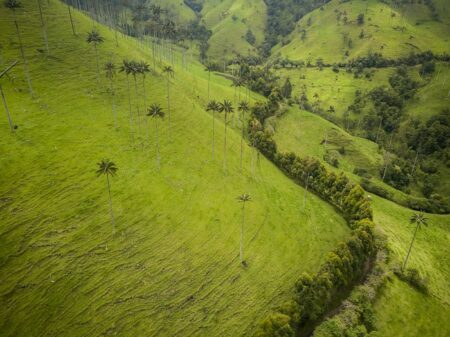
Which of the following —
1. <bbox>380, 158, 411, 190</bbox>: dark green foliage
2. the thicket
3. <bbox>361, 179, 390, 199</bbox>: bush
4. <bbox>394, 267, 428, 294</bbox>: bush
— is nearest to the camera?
the thicket

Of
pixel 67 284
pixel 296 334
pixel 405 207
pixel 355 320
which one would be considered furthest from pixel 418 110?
pixel 67 284

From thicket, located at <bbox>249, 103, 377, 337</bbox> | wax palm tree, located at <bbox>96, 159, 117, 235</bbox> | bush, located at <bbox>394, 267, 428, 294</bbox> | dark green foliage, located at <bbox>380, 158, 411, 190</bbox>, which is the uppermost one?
wax palm tree, located at <bbox>96, 159, 117, 235</bbox>

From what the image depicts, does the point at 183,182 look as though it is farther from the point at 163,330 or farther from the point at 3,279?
the point at 3,279

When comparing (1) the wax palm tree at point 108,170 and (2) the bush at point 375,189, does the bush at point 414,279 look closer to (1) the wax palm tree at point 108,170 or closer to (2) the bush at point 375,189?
(2) the bush at point 375,189

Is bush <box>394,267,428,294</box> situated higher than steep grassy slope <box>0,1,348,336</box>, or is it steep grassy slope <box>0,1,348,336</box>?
steep grassy slope <box>0,1,348,336</box>

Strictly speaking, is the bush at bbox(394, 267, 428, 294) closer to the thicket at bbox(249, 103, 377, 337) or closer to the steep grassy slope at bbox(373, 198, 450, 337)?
the steep grassy slope at bbox(373, 198, 450, 337)

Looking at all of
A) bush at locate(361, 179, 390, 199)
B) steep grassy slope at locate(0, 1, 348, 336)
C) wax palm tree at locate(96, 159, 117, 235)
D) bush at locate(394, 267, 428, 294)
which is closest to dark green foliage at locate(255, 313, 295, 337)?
steep grassy slope at locate(0, 1, 348, 336)

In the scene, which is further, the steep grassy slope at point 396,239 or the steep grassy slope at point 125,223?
the steep grassy slope at point 396,239

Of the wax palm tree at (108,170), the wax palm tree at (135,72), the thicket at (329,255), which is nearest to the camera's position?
the wax palm tree at (108,170)

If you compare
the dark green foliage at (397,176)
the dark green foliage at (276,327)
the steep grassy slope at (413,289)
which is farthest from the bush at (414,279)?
the dark green foliage at (397,176)
